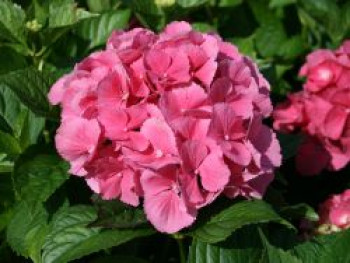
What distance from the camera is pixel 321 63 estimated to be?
2.43 metres

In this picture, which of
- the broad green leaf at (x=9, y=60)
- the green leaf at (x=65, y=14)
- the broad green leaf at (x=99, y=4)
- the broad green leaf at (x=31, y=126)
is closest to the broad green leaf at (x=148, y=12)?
the broad green leaf at (x=99, y=4)

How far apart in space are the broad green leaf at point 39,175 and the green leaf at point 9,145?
0.08 metres

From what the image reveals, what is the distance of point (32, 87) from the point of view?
189 centimetres

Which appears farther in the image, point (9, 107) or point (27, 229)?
point (9, 107)

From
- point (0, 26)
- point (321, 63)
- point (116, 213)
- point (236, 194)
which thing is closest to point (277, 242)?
point (236, 194)

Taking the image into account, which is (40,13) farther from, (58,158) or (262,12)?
(262,12)

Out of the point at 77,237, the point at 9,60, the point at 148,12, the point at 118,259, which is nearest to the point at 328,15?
the point at 148,12

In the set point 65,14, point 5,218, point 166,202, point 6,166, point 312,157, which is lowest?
point 312,157

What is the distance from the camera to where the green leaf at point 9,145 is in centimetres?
195

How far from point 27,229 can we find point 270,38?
131cm

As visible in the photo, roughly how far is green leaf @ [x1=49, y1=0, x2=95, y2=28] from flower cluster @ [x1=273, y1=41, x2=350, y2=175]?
74cm

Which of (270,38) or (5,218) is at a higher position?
(5,218)

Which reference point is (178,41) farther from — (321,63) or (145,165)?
(321,63)

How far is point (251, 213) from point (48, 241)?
1.44 feet
